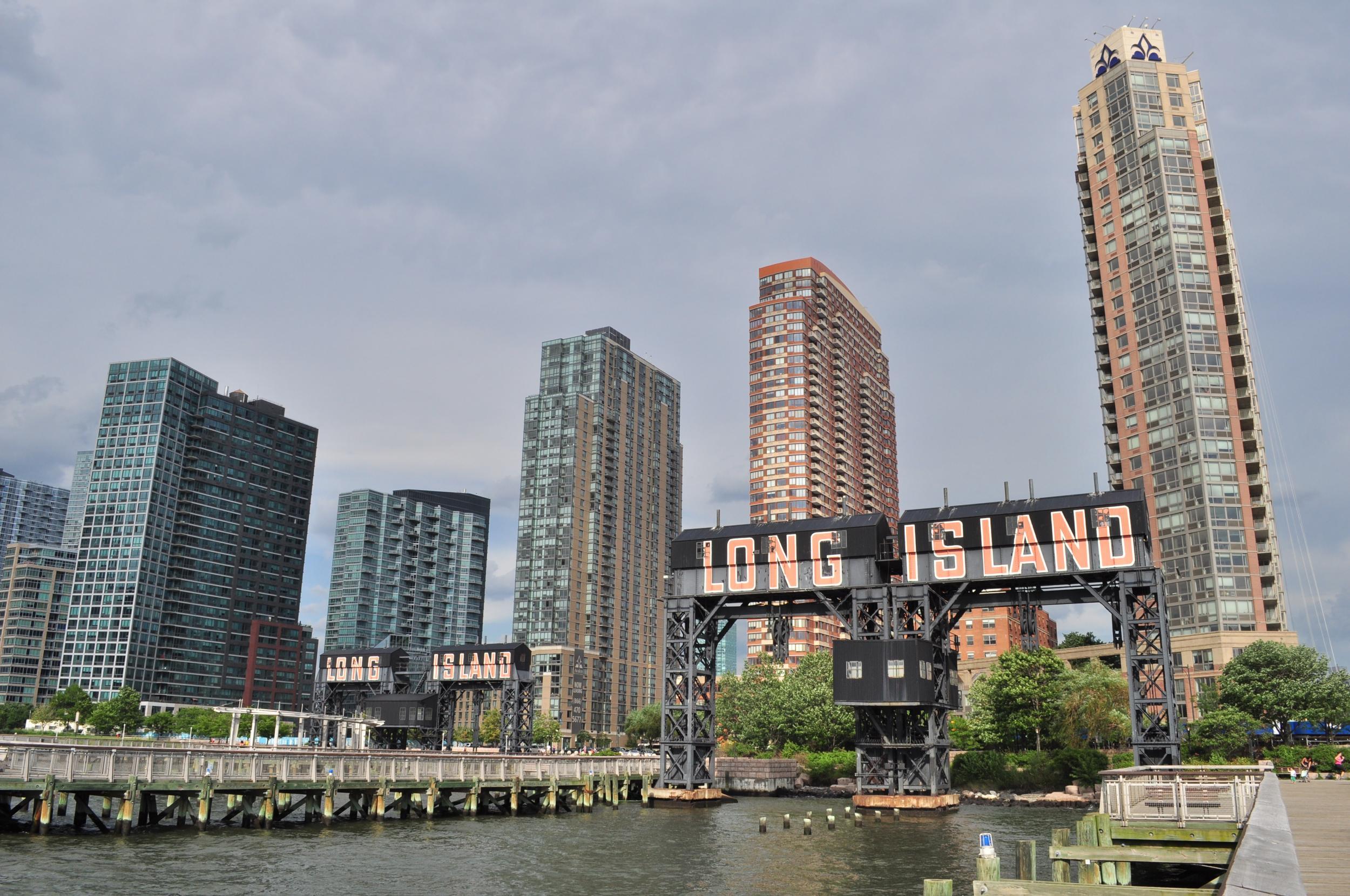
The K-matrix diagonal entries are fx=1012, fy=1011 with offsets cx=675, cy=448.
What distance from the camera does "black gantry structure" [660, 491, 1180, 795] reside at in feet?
201

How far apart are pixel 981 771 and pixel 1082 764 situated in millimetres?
9537

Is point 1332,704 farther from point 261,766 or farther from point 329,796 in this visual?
point 261,766

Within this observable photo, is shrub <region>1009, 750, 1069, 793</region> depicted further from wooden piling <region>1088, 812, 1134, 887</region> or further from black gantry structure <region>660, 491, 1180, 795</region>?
wooden piling <region>1088, 812, 1134, 887</region>

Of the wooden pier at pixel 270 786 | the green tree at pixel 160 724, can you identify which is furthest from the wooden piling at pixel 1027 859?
the green tree at pixel 160 724

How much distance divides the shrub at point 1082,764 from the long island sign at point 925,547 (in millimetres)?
23864

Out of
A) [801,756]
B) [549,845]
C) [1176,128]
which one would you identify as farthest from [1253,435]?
[549,845]

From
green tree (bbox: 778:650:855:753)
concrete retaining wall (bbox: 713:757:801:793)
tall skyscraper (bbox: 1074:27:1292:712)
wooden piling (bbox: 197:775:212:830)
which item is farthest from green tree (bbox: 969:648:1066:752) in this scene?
wooden piling (bbox: 197:775:212:830)

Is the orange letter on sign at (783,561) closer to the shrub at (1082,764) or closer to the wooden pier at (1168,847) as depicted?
the shrub at (1082,764)

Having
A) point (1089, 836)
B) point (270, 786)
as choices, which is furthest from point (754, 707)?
point (1089, 836)

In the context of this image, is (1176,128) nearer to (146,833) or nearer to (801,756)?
(801,756)

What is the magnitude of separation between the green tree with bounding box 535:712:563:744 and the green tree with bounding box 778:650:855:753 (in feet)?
297

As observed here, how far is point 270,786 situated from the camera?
168ft

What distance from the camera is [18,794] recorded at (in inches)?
1683

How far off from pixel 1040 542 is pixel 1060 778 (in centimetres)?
2915
